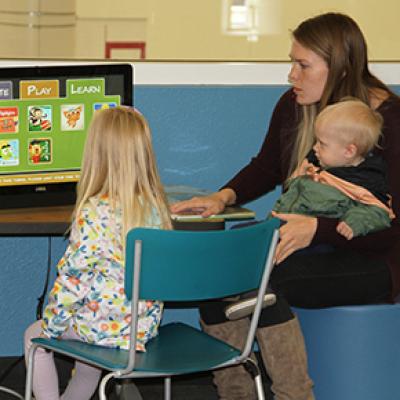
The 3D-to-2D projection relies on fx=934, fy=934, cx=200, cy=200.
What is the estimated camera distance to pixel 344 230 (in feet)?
7.91

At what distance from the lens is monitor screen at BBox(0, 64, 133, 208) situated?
8.36 ft

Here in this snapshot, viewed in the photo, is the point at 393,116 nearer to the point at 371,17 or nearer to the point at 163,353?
the point at 371,17

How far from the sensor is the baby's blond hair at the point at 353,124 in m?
2.45

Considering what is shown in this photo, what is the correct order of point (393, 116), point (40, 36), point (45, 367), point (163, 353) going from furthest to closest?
point (40, 36)
point (393, 116)
point (45, 367)
point (163, 353)

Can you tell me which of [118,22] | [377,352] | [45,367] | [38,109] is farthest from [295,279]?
[118,22]

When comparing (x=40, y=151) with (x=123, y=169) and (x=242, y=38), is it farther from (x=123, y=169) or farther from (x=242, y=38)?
(x=242, y=38)

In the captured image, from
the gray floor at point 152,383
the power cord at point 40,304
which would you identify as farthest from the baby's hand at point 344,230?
the power cord at point 40,304

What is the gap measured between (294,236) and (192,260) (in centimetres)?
54

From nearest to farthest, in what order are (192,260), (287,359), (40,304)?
(192,260)
(287,359)
(40,304)

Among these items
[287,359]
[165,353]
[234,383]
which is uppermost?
[165,353]

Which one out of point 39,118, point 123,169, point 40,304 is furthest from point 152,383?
point 123,169

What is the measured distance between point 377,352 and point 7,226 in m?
1.00

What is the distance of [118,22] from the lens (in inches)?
118

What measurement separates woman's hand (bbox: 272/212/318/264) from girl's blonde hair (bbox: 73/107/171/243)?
0.38m
